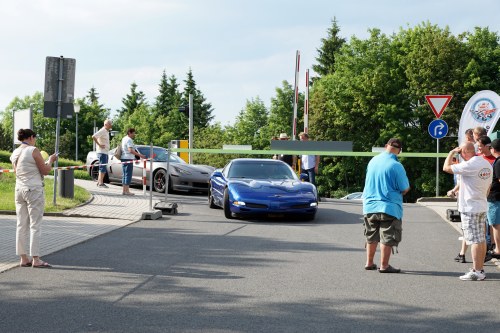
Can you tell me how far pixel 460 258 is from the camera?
29.2ft

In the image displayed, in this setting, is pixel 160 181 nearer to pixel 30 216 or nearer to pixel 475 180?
pixel 30 216

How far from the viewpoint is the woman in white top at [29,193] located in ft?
26.2

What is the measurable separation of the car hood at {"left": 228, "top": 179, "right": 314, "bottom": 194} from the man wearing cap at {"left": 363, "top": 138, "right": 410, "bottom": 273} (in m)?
5.37

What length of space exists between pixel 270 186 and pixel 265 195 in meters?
0.32

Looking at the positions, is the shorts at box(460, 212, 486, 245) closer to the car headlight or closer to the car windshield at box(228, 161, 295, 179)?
the car windshield at box(228, 161, 295, 179)

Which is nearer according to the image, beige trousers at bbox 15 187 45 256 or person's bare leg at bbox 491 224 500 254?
beige trousers at bbox 15 187 45 256

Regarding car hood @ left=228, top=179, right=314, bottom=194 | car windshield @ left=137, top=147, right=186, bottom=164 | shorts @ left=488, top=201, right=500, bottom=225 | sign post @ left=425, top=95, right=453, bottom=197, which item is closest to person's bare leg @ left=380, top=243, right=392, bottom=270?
shorts @ left=488, top=201, right=500, bottom=225

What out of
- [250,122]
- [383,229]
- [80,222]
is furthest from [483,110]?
[250,122]

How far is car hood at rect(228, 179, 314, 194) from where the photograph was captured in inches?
535

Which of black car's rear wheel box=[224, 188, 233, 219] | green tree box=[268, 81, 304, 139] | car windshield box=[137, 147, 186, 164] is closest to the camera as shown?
black car's rear wheel box=[224, 188, 233, 219]

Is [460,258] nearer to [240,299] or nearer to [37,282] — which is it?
[240,299]


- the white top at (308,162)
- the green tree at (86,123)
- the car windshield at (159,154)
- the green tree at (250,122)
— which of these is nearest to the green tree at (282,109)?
the green tree at (250,122)

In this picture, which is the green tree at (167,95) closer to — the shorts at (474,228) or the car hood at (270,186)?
the car hood at (270,186)

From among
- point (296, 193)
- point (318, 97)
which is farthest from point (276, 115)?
point (296, 193)
